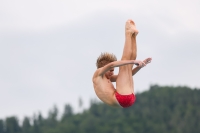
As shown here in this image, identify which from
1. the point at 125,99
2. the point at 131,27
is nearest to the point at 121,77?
Answer: the point at 125,99

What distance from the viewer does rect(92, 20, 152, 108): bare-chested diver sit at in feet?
94.8

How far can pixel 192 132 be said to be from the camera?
186375 millimetres

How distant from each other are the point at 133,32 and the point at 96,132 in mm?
169986

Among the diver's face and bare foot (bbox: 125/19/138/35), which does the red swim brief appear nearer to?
the diver's face

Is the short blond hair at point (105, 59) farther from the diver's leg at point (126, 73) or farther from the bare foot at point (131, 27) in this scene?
the bare foot at point (131, 27)

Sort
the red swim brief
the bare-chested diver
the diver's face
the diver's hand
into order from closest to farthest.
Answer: the diver's hand < the bare-chested diver < the red swim brief < the diver's face

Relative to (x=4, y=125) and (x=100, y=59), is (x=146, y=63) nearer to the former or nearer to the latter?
(x=100, y=59)

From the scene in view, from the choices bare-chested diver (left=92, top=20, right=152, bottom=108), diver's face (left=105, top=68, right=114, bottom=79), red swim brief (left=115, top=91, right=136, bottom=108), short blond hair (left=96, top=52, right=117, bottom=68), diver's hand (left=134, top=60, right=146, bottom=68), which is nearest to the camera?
diver's hand (left=134, top=60, right=146, bottom=68)

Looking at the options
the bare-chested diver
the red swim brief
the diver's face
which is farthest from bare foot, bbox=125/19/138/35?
the red swim brief

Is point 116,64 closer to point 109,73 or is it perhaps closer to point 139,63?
point 139,63

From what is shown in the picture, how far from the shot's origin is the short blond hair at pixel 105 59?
96.4 ft

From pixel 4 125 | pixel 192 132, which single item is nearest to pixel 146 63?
pixel 192 132

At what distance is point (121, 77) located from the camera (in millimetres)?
29047

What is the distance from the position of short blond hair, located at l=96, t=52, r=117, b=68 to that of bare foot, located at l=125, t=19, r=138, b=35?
0.99m
